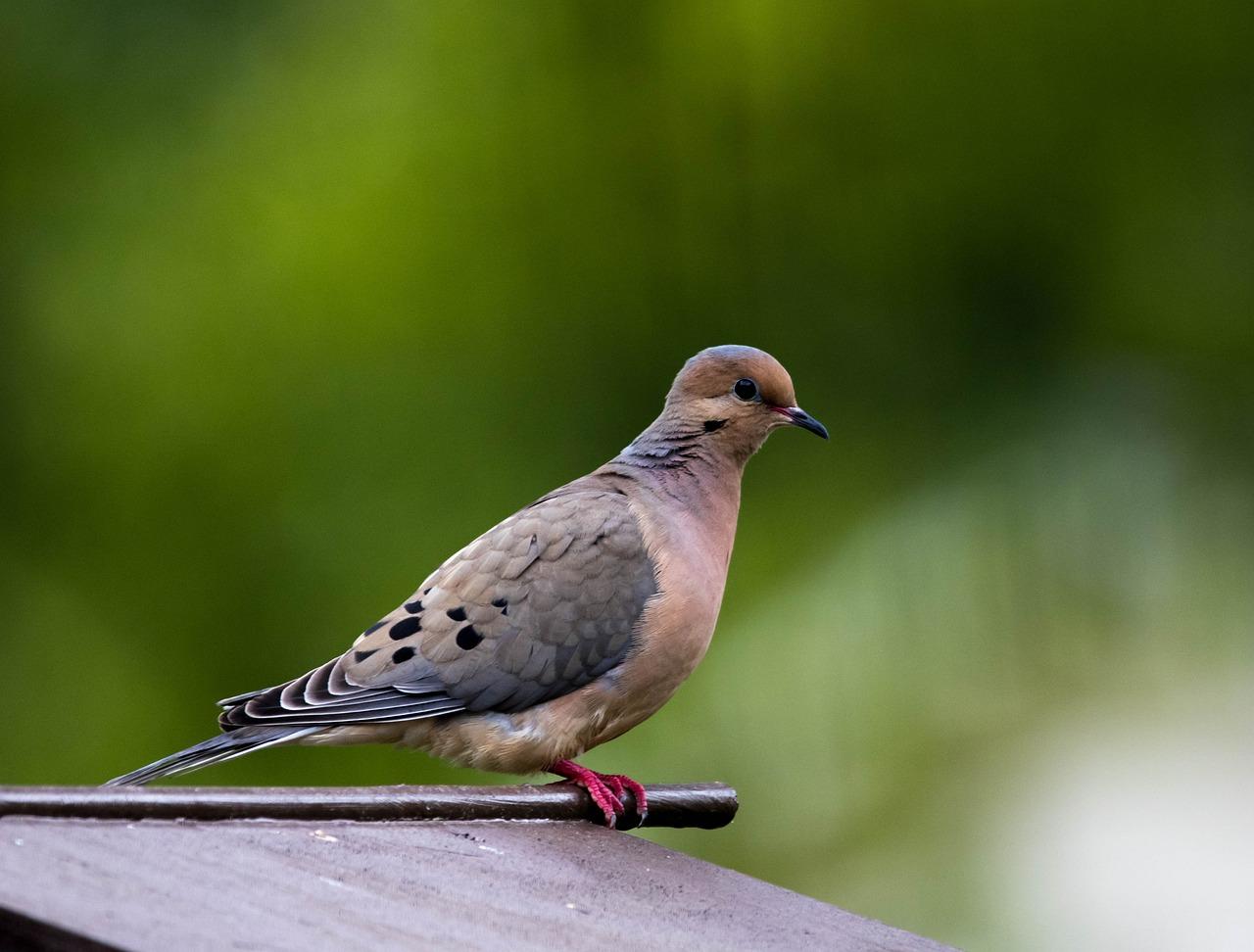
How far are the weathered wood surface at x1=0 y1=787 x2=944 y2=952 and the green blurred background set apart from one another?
7.56ft

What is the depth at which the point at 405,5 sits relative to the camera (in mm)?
5680

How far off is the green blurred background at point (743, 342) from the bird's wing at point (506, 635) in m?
1.59

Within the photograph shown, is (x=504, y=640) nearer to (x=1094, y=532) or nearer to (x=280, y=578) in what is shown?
(x=280, y=578)

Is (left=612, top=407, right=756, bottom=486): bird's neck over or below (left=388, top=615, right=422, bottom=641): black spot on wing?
over

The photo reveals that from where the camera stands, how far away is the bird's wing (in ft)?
11.2

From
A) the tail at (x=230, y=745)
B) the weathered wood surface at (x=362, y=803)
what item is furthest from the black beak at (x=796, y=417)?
the tail at (x=230, y=745)

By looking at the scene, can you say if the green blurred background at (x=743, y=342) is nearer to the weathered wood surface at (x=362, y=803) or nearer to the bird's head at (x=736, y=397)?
the bird's head at (x=736, y=397)

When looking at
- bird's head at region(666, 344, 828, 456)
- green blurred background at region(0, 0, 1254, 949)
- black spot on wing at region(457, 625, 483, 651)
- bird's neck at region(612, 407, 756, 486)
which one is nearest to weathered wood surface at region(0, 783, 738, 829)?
black spot on wing at region(457, 625, 483, 651)

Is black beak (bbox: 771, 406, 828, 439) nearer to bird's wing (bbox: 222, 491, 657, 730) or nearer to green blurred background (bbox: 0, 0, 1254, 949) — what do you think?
bird's wing (bbox: 222, 491, 657, 730)

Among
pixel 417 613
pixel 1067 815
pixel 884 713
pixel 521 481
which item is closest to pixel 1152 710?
pixel 1067 815

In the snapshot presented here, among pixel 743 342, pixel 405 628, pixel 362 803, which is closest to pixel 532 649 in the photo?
pixel 405 628

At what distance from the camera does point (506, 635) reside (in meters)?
3.47

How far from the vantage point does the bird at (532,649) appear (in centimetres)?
342

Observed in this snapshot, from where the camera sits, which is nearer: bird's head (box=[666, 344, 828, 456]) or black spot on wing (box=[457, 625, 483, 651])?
black spot on wing (box=[457, 625, 483, 651])
